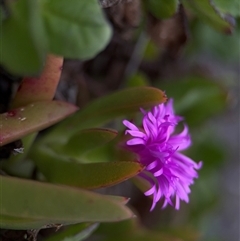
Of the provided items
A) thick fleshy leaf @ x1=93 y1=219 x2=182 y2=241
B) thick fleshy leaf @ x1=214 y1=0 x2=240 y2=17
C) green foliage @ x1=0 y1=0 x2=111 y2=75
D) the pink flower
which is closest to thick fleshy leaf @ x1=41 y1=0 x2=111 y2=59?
green foliage @ x1=0 y1=0 x2=111 y2=75

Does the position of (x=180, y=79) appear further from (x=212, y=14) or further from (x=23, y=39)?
(x=23, y=39)

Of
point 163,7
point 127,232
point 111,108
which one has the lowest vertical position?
point 127,232

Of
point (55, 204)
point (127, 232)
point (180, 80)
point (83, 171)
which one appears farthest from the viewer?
point (180, 80)

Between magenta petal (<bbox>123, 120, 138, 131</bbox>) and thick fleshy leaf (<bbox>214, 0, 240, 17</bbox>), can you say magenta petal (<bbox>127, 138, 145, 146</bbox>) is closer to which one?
magenta petal (<bbox>123, 120, 138, 131</bbox>)

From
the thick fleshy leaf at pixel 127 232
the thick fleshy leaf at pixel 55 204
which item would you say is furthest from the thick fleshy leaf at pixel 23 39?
the thick fleshy leaf at pixel 127 232

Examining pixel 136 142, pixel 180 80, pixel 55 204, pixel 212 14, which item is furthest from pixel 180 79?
pixel 55 204

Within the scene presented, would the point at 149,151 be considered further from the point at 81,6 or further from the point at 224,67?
the point at 224,67

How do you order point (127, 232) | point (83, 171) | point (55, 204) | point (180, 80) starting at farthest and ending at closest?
point (180, 80) → point (127, 232) → point (83, 171) → point (55, 204)
